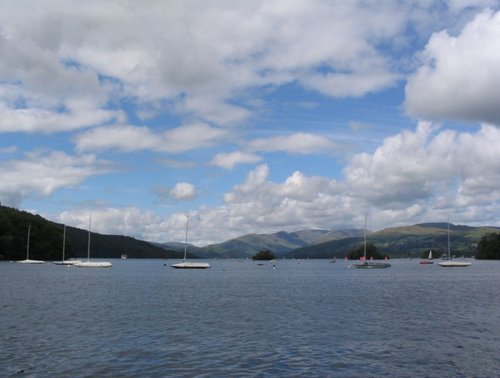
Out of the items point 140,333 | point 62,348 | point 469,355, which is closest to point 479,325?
point 469,355

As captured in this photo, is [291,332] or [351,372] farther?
[291,332]

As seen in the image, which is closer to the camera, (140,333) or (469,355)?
(469,355)

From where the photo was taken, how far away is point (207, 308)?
68000mm

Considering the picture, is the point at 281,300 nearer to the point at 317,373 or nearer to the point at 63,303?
the point at 63,303

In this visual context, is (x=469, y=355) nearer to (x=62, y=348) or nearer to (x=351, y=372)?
(x=351, y=372)

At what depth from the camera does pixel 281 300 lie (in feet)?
265

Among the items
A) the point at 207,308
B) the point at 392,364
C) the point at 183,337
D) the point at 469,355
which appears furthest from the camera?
the point at 207,308

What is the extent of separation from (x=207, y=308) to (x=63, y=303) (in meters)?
21.1

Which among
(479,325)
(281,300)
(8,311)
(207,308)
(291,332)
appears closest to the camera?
(291,332)

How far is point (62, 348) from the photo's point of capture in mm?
38812

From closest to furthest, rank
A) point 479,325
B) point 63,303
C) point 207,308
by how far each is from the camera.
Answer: point 479,325 → point 207,308 → point 63,303

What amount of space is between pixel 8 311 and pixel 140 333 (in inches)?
978

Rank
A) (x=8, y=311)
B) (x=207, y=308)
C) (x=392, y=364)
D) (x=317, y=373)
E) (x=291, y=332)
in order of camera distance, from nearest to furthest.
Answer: (x=317, y=373) → (x=392, y=364) → (x=291, y=332) → (x=8, y=311) → (x=207, y=308)

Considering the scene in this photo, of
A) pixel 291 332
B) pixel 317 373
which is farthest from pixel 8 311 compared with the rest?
pixel 317 373
